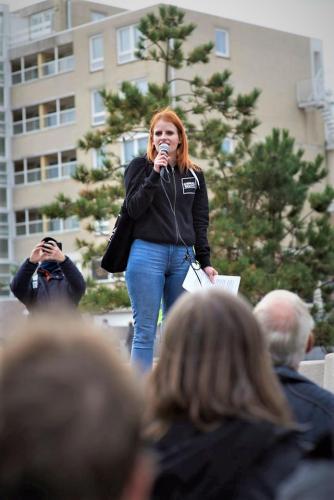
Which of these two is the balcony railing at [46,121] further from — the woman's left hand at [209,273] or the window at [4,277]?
the woman's left hand at [209,273]

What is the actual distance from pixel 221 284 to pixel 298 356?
3069mm

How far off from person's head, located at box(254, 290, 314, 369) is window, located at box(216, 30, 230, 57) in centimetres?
5729

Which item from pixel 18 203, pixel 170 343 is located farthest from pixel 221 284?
pixel 18 203

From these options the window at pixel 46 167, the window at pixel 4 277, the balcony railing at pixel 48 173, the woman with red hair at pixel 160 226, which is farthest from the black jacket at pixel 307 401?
the window at pixel 4 277

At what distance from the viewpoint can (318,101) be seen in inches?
2470

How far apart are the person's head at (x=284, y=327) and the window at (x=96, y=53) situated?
59966mm

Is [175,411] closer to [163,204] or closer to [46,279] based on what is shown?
[163,204]

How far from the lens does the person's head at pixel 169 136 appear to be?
20.9 feet

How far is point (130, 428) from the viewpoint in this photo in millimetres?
1524

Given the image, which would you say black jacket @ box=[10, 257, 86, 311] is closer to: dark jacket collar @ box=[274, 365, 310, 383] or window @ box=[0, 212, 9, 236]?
dark jacket collar @ box=[274, 365, 310, 383]

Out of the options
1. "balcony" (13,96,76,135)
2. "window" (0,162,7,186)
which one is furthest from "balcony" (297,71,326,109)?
"window" (0,162,7,186)

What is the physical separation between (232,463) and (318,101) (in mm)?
61581

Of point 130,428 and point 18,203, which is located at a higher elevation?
point 18,203

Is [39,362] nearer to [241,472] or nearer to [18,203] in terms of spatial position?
[241,472]
